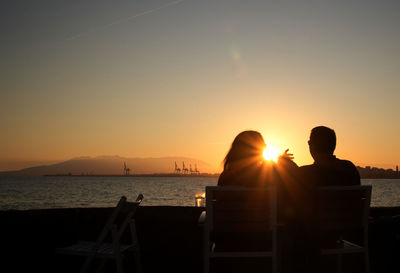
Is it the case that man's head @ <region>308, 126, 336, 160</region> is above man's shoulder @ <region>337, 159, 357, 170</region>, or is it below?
above

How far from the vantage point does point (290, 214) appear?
2.88 metres

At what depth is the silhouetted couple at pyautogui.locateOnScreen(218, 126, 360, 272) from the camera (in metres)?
2.74

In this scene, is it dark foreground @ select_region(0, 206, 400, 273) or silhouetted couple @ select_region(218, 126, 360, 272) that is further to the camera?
→ dark foreground @ select_region(0, 206, 400, 273)

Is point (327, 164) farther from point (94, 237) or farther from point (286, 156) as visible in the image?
point (94, 237)

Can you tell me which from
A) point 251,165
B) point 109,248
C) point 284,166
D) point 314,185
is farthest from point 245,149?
point 109,248

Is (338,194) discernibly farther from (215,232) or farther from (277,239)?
(215,232)

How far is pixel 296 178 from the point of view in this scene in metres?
2.89

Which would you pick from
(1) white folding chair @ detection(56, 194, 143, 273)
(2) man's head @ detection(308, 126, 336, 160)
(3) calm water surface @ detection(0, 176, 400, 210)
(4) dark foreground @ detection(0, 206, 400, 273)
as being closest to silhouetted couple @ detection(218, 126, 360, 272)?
(2) man's head @ detection(308, 126, 336, 160)

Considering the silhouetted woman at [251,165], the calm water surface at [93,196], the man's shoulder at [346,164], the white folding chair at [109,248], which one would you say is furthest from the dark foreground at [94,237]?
the calm water surface at [93,196]

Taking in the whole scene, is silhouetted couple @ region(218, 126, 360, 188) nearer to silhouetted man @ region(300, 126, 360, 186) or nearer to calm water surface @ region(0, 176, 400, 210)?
silhouetted man @ region(300, 126, 360, 186)

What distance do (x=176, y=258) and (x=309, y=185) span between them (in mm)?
2565

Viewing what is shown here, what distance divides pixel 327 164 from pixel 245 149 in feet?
2.13

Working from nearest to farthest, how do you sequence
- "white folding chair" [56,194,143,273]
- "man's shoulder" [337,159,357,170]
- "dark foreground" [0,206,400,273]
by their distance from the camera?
1. "man's shoulder" [337,159,357,170]
2. "white folding chair" [56,194,143,273]
3. "dark foreground" [0,206,400,273]

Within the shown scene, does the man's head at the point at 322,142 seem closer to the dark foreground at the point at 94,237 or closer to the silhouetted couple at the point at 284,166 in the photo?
the silhouetted couple at the point at 284,166
